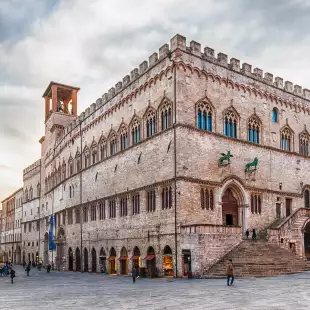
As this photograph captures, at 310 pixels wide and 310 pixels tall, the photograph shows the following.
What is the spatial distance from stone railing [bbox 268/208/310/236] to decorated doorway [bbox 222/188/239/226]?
9.65 ft

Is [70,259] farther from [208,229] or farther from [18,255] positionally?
[18,255]

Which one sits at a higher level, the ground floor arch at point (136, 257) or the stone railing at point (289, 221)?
the stone railing at point (289, 221)

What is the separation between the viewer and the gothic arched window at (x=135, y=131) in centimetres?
3809

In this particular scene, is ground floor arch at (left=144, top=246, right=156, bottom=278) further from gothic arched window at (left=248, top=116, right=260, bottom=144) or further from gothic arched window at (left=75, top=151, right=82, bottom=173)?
gothic arched window at (left=75, top=151, right=82, bottom=173)

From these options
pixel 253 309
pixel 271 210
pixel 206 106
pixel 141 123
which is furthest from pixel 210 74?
pixel 253 309

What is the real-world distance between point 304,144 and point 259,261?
16666 mm

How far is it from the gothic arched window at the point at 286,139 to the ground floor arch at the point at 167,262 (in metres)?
15.0

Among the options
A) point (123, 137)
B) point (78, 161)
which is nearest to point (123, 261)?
point (123, 137)

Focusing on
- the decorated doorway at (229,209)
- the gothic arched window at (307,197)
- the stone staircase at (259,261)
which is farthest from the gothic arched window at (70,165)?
the stone staircase at (259,261)

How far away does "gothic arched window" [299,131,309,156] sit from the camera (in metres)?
42.4

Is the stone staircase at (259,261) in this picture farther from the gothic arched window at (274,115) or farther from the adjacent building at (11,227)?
the adjacent building at (11,227)

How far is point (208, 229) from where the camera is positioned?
29.8 metres

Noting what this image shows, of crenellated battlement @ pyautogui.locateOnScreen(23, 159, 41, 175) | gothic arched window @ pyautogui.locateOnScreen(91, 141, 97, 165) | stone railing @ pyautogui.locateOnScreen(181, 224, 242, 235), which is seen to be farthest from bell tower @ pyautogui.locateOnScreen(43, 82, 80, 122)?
stone railing @ pyautogui.locateOnScreen(181, 224, 242, 235)

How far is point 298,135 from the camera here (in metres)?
42.1
